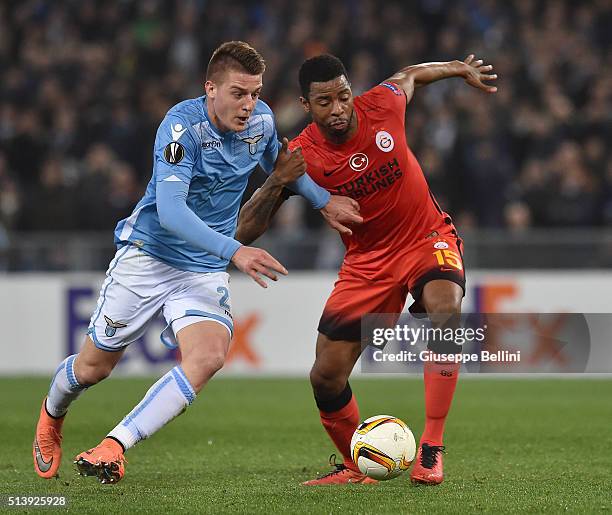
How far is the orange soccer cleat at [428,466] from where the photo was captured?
21.4 feet

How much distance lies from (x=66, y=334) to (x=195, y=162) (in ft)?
27.7

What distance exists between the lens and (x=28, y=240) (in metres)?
14.6

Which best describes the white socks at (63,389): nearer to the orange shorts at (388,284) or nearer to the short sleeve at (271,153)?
the orange shorts at (388,284)

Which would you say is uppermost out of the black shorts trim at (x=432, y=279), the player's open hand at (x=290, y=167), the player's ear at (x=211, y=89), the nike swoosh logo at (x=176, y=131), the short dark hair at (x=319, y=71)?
the short dark hair at (x=319, y=71)

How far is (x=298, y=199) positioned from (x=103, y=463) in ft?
30.6

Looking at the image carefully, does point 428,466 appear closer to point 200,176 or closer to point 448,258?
point 448,258

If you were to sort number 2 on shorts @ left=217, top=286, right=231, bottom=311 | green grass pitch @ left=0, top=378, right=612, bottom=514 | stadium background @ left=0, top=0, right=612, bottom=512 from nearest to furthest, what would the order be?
green grass pitch @ left=0, top=378, right=612, bottom=514 → number 2 on shorts @ left=217, top=286, right=231, bottom=311 → stadium background @ left=0, top=0, right=612, bottom=512

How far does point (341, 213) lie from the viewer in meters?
6.95

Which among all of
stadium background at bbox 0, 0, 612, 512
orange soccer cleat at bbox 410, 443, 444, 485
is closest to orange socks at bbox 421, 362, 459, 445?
orange soccer cleat at bbox 410, 443, 444, 485

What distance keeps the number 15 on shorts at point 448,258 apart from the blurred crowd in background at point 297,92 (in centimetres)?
727

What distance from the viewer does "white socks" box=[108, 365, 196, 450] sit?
6109mm

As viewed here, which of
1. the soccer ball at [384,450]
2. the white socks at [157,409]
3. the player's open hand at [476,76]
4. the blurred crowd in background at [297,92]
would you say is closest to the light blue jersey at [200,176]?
the white socks at [157,409]

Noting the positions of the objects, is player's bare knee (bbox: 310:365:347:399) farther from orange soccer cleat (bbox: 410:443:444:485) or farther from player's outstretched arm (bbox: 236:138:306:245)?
player's outstretched arm (bbox: 236:138:306:245)

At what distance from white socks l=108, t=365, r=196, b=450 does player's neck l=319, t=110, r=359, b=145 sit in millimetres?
1787
